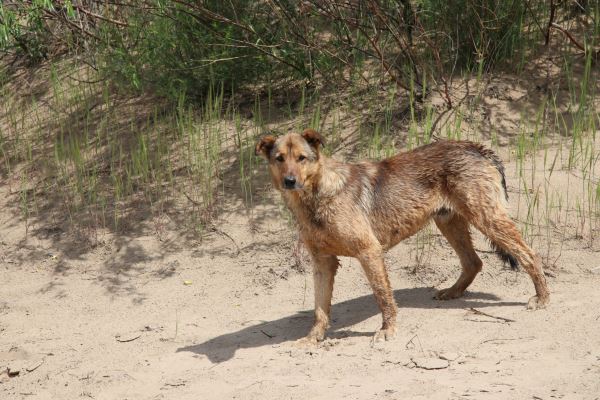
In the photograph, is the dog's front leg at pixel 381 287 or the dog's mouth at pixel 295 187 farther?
the dog's front leg at pixel 381 287

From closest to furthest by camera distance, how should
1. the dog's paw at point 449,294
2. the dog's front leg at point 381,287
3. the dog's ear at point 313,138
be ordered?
1. the dog's front leg at point 381,287
2. the dog's ear at point 313,138
3. the dog's paw at point 449,294

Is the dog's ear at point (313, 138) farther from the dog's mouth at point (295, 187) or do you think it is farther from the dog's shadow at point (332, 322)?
the dog's shadow at point (332, 322)

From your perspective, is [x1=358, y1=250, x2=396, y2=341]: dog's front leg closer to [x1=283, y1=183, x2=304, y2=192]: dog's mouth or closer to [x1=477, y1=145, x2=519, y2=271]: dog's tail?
[x1=283, y1=183, x2=304, y2=192]: dog's mouth

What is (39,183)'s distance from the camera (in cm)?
1093

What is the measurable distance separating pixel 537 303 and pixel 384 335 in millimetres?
1347

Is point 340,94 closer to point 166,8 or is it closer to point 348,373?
point 166,8

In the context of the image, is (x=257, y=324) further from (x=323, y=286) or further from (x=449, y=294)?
(x=449, y=294)

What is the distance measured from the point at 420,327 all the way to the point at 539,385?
1.57 metres

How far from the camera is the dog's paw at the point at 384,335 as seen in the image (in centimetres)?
678

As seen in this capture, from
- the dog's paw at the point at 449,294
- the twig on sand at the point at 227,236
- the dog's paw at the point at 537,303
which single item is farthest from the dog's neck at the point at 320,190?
the twig on sand at the point at 227,236

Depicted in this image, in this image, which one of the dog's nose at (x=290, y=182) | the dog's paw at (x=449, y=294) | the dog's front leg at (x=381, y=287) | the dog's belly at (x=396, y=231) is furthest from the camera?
the dog's paw at (x=449, y=294)

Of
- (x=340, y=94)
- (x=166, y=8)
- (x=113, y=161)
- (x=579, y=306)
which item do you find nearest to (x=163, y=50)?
(x=166, y=8)

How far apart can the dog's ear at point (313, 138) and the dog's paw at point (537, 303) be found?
2.22 metres

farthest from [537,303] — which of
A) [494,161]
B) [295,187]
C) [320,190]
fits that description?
[295,187]
